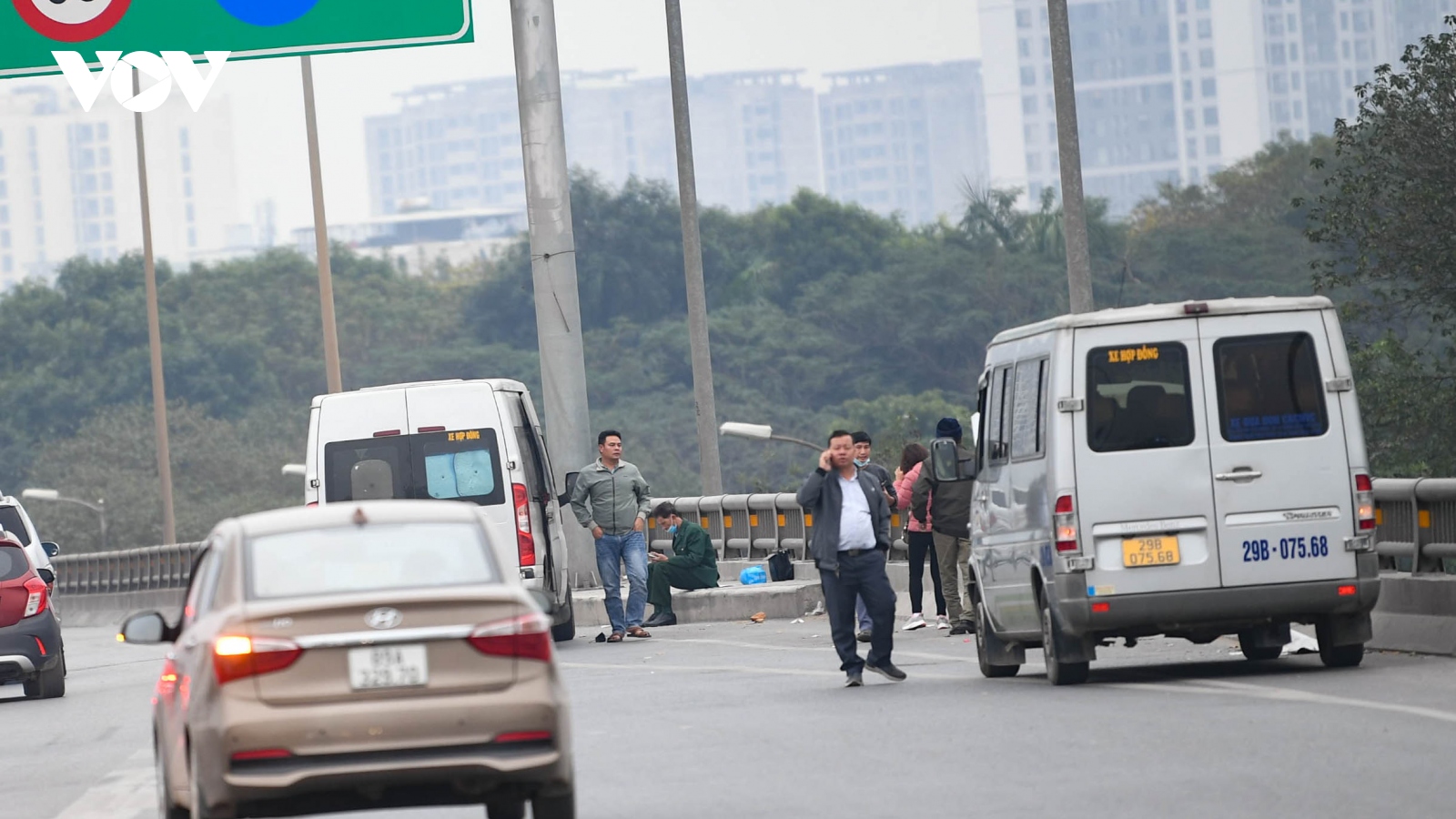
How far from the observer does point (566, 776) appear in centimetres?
863

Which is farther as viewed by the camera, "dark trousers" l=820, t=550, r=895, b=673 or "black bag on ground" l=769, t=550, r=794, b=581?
"black bag on ground" l=769, t=550, r=794, b=581

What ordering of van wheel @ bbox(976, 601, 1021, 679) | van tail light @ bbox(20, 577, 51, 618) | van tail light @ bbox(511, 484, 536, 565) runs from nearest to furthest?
van wheel @ bbox(976, 601, 1021, 679) < van tail light @ bbox(20, 577, 51, 618) < van tail light @ bbox(511, 484, 536, 565)

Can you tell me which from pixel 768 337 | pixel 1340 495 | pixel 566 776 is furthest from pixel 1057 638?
pixel 768 337

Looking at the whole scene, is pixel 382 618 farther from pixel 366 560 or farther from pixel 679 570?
pixel 679 570

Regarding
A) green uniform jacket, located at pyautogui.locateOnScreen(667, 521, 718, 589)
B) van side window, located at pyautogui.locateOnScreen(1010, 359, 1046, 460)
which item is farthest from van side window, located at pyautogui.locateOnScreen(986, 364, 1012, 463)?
green uniform jacket, located at pyautogui.locateOnScreen(667, 521, 718, 589)

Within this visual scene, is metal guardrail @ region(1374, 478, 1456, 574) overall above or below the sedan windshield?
below

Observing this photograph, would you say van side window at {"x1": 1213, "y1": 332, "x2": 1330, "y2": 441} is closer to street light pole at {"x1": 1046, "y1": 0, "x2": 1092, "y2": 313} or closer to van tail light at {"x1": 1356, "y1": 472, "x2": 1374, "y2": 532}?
van tail light at {"x1": 1356, "y1": 472, "x2": 1374, "y2": 532}

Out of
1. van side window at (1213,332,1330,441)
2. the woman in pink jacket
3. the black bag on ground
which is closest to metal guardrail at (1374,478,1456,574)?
van side window at (1213,332,1330,441)

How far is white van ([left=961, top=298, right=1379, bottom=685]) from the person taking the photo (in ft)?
45.6

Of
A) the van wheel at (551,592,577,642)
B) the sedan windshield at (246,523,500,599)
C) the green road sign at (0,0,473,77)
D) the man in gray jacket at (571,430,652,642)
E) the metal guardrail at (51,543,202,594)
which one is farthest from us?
the metal guardrail at (51,543,202,594)

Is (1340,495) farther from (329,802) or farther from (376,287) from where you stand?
(376,287)

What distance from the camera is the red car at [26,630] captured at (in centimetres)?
1997

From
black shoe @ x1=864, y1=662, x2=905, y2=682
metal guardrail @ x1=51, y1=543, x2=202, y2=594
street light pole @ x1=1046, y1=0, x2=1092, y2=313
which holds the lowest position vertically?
metal guardrail @ x1=51, y1=543, x2=202, y2=594

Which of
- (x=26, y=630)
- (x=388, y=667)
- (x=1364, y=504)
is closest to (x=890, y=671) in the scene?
(x=1364, y=504)
